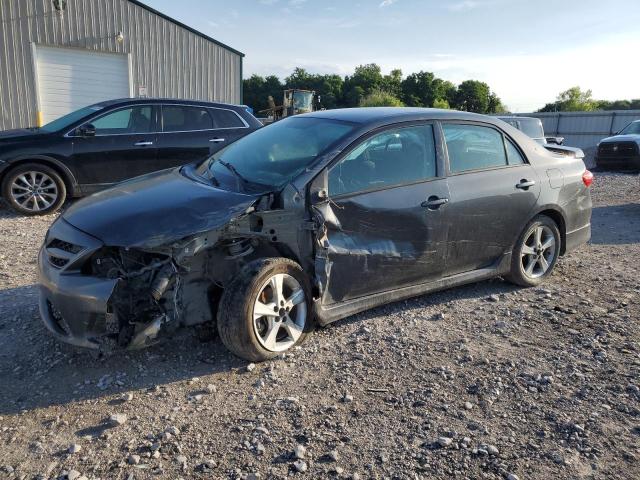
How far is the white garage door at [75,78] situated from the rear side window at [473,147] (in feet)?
45.1

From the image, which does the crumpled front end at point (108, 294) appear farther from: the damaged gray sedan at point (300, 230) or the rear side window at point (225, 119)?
→ the rear side window at point (225, 119)

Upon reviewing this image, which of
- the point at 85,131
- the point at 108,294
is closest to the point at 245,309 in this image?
the point at 108,294

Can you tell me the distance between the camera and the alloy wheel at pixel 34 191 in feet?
24.3

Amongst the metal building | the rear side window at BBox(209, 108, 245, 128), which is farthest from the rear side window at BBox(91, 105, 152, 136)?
the metal building

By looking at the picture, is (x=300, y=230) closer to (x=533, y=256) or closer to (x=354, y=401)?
(x=354, y=401)

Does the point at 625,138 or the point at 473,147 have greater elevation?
the point at 625,138

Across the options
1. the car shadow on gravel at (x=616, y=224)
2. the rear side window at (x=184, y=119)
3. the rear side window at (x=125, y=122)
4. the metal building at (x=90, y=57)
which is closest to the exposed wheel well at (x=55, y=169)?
the rear side window at (x=125, y=122)

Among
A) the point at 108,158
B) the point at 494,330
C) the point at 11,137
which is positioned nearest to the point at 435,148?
the point at 494,330

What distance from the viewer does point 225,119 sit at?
8602mm

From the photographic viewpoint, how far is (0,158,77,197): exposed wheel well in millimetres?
7352

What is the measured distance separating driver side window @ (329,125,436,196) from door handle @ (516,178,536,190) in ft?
3.32

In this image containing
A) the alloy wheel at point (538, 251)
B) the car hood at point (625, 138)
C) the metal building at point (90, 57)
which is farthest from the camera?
the car hood at point (625, 138)

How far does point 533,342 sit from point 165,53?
15.7 metres

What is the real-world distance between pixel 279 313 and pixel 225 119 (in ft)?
18.8
